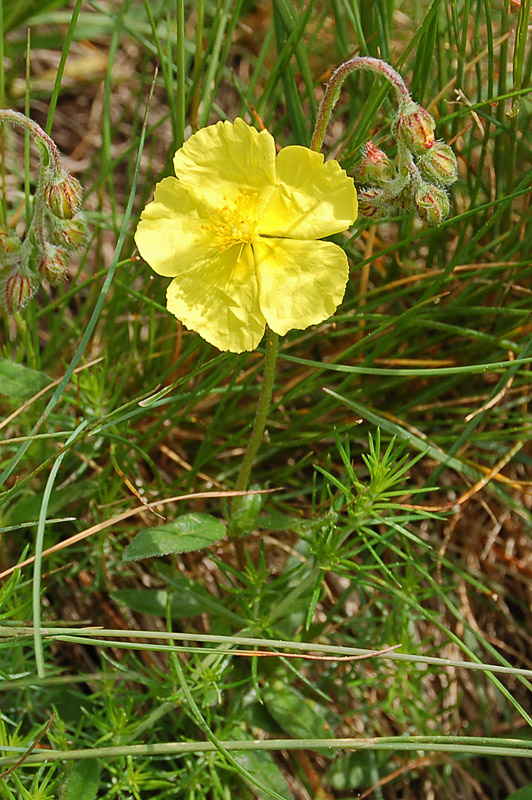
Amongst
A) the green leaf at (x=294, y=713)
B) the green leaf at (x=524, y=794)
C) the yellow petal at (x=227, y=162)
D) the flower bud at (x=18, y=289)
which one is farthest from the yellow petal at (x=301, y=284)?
the green leaf at (x=524, y=794)

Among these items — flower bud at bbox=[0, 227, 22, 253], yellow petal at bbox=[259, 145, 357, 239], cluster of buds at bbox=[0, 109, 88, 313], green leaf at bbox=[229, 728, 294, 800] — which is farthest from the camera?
green leaf at bbox=[229, 728, 294, 800]

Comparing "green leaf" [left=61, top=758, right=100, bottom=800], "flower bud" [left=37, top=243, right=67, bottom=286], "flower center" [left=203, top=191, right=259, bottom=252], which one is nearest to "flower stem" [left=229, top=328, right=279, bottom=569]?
"flower center" [left=203, top=191, right=259, bottom=252]

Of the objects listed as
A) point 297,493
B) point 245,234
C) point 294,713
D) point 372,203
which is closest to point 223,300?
point 245,234

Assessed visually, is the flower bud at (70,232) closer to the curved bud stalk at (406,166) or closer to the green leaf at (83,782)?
the curved bud stalk at (406,166)

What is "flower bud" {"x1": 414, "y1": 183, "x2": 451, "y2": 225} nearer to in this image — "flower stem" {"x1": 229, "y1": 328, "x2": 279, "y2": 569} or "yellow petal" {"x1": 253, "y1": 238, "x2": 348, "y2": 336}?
"yellow petal" {"x1": 253, "y1": 238, "x2": 348, "y2": 336}

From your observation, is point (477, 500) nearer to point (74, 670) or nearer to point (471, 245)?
point (471, 245)

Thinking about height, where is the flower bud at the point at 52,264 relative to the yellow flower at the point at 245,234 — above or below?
below

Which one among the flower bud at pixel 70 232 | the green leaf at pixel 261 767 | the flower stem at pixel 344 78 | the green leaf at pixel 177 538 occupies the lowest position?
the green leaf at pixel 261 767
